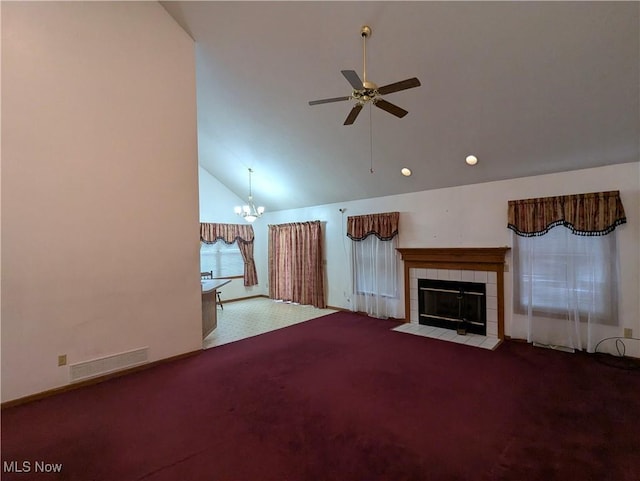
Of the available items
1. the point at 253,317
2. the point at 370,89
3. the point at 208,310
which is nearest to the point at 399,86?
the point at 370,89

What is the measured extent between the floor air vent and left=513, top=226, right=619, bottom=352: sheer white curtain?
5.01 meters

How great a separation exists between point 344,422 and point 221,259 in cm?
608

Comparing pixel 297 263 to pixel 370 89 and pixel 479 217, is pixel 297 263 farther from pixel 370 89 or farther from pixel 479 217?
pixel 370 89

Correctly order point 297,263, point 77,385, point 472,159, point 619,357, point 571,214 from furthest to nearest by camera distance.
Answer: point 297,263 → point 472,159 → point 571,214 → point 619,357 → point 77,385

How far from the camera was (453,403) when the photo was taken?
265 centimetres

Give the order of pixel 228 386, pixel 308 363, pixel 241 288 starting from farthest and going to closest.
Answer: pixel 241 288, pixel 308 363, pixel 228 386

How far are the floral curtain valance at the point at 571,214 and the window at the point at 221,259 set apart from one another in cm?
629

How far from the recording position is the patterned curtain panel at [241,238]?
7.36 metres

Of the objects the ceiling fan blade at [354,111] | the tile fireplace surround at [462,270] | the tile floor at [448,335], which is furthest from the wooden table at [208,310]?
the tile fireplace surround at [462,270]

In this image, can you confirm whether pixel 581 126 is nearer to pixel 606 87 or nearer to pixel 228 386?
pixel 606 87

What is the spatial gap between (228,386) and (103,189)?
247cm

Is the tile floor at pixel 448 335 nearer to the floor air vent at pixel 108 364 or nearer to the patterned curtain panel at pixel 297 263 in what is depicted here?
the patterned curtain panel at pixel 297 263

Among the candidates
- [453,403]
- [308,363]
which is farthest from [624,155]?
[308,363]

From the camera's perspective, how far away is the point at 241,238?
7996 millimetres
